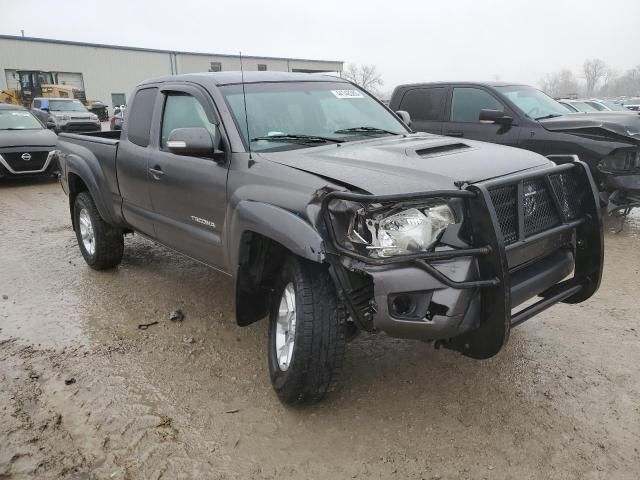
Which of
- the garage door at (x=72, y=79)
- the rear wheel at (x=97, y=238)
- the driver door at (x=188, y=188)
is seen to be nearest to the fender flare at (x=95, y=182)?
the rear wheel at (x=97, y=238)

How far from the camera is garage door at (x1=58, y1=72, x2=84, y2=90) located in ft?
141

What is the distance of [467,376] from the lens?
3.31 m

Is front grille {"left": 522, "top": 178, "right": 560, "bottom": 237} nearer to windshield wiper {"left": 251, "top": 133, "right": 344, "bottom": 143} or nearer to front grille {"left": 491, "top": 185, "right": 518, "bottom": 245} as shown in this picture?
front grille {"left": 491, "top": 185, "right": 518, "bottom": 245}

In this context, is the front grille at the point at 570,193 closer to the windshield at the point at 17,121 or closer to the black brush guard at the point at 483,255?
the black brush guard at the point at 483,255

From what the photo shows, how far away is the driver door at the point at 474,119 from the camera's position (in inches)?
280

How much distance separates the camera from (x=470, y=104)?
762 cm

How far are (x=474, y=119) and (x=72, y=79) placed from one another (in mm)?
44131

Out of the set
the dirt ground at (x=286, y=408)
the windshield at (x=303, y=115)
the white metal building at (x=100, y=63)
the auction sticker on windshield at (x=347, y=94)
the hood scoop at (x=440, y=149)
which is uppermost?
the white metal building at (x=100, y=63)

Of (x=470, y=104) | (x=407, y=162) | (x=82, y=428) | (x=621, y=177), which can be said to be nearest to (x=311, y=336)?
(x=407, y=162)

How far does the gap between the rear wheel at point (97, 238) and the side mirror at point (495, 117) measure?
183 inches

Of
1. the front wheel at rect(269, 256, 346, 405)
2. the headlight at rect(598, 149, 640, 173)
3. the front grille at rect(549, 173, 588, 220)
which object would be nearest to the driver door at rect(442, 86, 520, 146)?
the headlight at rect(598, 149, 640, 173)

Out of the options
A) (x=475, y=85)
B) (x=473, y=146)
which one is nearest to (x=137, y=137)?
(x=473, y=146)

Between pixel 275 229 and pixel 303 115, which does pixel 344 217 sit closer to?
pixel 275 229

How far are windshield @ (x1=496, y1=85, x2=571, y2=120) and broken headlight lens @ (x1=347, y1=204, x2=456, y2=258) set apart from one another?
530 centimetres
